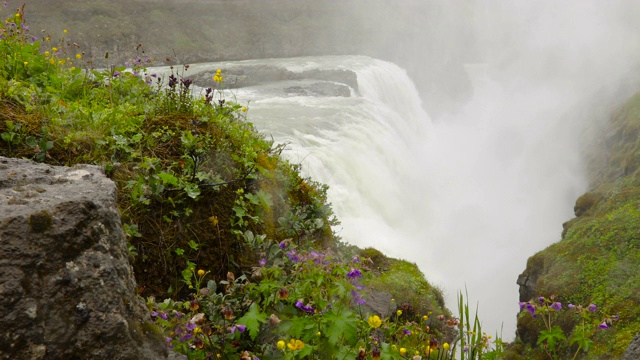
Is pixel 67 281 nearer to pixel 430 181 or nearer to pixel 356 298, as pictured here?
pixel 356 298

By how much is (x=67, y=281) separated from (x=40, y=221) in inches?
8.6

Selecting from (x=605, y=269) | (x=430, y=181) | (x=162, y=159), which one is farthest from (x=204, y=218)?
(x=430, y=181)

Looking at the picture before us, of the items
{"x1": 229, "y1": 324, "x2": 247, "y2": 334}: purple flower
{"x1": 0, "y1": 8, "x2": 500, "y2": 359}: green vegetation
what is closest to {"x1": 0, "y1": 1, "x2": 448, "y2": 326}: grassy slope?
{"x1": 0, "y1": 8, "x2": 500, "y2": 359}: green vegetation

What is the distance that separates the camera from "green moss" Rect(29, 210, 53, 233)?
1.56m

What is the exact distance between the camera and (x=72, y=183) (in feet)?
6.48

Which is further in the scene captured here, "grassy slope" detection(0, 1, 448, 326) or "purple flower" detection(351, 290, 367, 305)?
"grassy slope" detection(0, 1, 448, 326)

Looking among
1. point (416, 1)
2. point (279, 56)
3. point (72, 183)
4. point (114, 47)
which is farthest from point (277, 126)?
point (416, 1)

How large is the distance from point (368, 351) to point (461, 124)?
44.3 m

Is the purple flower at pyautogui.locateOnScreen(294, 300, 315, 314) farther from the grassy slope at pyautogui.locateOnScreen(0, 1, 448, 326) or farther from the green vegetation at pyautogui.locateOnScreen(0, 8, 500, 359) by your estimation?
the grassy slope at pyautogui.locateOnScreen(0, 1, 448, 326)

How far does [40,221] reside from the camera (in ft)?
5.17

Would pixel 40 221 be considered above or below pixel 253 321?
above

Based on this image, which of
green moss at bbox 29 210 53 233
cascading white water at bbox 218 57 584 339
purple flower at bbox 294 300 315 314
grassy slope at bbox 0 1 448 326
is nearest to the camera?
green moss at bbox 29 210 53 233

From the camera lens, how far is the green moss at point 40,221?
156cm

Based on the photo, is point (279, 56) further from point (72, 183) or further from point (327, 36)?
point (72, 183)
